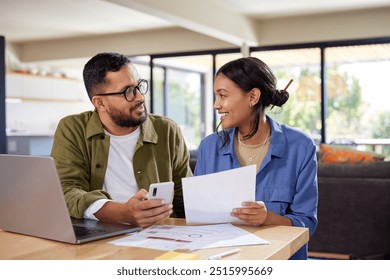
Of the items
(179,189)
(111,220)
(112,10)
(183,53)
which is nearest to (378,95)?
(183,53)

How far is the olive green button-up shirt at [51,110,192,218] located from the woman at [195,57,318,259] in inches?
5.1

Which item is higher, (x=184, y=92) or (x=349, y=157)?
(x=184, y=92)

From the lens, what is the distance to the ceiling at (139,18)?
6133 mm

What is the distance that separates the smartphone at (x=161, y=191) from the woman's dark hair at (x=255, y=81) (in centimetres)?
51

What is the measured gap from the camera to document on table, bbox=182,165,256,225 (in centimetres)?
138

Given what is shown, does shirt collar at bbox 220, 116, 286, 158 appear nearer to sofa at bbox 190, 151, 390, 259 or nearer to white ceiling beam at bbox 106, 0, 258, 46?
sofa at bbox 190, 151, 390, 259

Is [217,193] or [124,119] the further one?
[124,119]

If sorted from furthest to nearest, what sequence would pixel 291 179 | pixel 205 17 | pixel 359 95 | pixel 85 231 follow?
pixel 359 95 → pixel 205 17 → pixel 291 179 → pixel 85 231

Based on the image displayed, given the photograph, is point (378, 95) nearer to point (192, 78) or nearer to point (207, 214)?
point (192, 78)

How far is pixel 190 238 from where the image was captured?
129 centimetres

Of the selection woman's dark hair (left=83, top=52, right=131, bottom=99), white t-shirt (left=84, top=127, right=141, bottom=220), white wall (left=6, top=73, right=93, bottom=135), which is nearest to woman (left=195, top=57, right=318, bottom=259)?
white t-shirt (left=84, top=127, right=141, bottom=220)

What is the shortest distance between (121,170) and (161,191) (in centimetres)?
53

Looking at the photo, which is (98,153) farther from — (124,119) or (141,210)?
(141,210)

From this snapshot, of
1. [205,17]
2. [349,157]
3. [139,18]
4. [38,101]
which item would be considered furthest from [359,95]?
[38,101]
